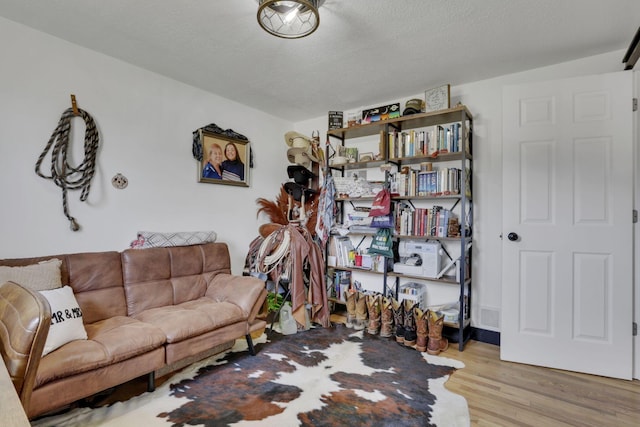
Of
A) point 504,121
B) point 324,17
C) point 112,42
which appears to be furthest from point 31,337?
point 504,121

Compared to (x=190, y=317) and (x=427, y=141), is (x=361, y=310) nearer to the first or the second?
(x=190, y=317)

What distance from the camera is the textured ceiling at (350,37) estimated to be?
197 centimetres

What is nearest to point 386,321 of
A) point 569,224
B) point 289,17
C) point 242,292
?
point 242,292

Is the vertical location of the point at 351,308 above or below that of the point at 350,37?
below

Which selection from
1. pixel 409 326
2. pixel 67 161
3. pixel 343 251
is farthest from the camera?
pixel 343 251

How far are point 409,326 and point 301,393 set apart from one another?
1.23m

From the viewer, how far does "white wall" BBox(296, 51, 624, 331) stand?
288 cm

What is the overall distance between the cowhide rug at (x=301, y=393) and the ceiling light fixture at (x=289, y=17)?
7.33 feet

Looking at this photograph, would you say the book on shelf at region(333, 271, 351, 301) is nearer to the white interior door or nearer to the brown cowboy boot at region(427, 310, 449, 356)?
the brown cowboy boot at region(427, 310, 449, 356)

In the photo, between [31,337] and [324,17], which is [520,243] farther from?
[31,337]

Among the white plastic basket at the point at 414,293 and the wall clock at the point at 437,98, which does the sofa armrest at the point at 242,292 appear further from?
the wall clock at the point at 437,98

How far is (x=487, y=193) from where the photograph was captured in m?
2.94

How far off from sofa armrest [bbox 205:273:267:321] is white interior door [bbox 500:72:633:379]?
202 cm

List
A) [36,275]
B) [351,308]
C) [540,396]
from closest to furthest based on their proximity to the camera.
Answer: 1. [36,275]
2. [540,396]
3. [351,308]
